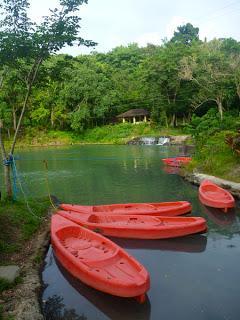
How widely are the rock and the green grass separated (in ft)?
1.72

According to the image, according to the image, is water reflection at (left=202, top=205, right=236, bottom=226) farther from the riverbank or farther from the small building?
the small building

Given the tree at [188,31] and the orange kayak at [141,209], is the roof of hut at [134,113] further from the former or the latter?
the orange kayak at [141,209]

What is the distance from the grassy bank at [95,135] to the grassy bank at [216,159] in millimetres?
26922

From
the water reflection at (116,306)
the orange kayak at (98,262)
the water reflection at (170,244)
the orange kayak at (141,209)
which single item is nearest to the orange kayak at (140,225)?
the water reflection at (170,244)

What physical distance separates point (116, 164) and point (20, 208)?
677 inches

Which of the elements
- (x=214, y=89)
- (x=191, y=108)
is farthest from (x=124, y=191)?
(x=191, y=108)

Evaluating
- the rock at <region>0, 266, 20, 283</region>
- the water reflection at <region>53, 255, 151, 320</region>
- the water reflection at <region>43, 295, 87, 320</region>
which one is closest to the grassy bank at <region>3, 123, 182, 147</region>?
the rock at <region>0, 266, 20, 283</region>

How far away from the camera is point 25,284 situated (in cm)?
726

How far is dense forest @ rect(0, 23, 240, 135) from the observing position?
136ft

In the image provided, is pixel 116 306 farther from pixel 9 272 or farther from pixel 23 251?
pixel 23 251

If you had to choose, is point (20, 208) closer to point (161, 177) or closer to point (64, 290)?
point (64, 290)

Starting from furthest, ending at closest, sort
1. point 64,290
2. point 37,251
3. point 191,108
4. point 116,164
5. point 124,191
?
1. point 191,108
2. point 116,164
3. point 124,191
4. point 37,251
5. point 64,290

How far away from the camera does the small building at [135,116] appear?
53.7m

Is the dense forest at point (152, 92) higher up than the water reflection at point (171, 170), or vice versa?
the dense forest at point (152, 92)
